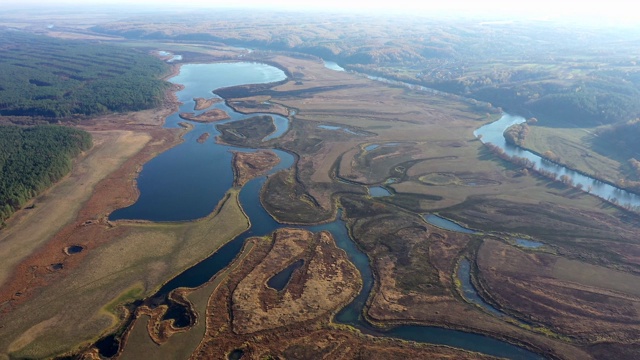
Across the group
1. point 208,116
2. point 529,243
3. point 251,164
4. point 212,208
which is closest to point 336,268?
point 212,208

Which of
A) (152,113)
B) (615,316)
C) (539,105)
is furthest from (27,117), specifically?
(539,105)

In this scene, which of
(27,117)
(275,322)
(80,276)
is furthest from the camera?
(27,117)

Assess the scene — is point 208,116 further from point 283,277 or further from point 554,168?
point 554,168

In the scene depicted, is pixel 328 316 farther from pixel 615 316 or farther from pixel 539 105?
pixel 539 105

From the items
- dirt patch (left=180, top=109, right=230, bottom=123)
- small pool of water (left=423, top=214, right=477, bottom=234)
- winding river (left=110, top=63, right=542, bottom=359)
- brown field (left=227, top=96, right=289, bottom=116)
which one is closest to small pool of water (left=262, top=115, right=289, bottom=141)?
winding river (left=110, top=63, right=542, bottom=359)

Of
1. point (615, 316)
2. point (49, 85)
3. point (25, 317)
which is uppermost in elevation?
point (49, 85)

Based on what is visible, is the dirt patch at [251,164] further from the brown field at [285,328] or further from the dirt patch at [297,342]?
the dirt patch at [297,342]

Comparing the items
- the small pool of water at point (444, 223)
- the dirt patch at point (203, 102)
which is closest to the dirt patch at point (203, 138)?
the dirt patch at point (203, 102)
